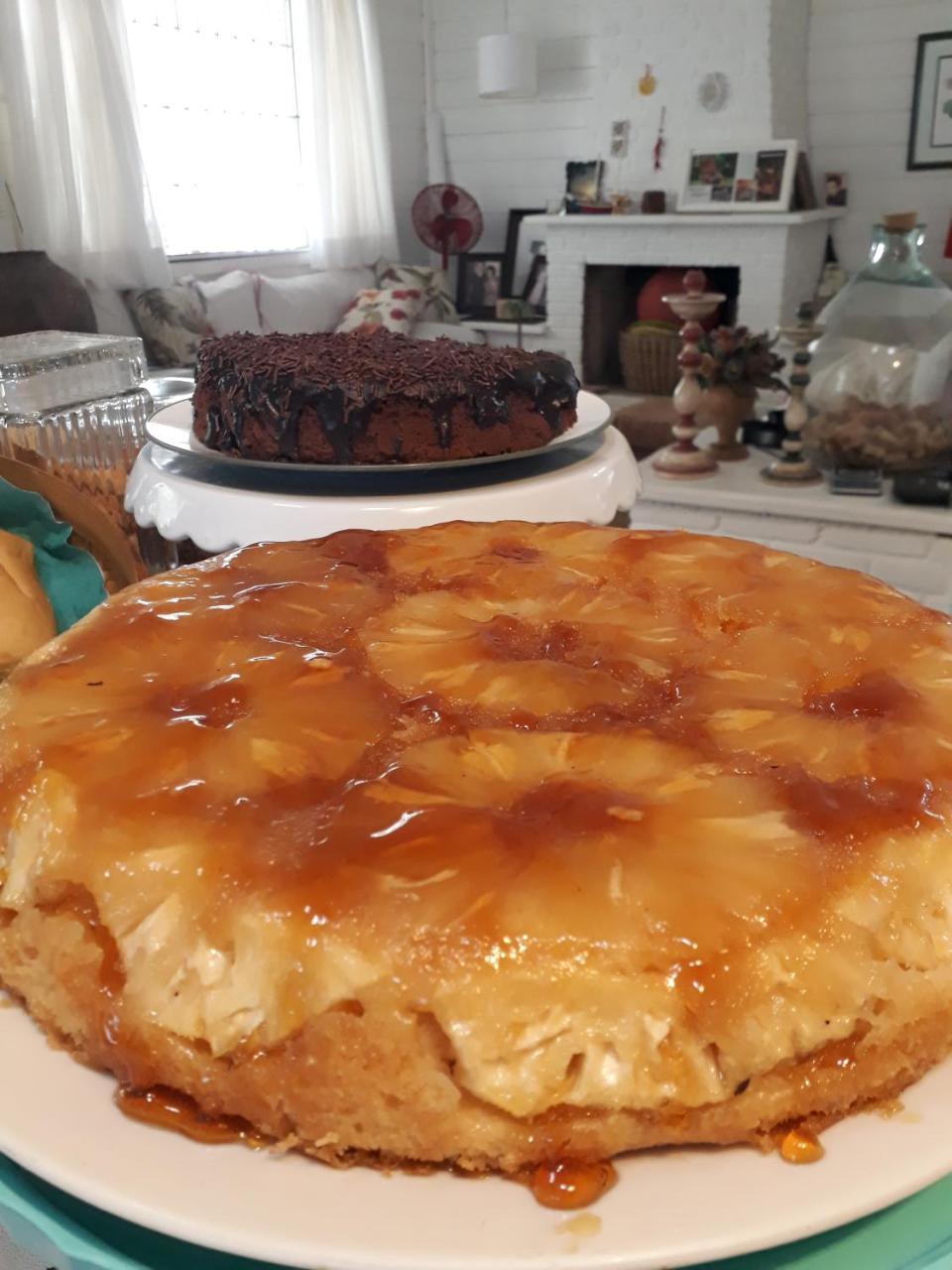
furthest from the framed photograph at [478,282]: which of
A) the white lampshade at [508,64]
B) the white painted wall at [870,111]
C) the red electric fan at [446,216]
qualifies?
the white painted wall at [870,111]

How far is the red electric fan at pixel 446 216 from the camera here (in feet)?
19.4

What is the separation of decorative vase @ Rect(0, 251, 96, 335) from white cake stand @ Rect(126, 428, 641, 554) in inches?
117

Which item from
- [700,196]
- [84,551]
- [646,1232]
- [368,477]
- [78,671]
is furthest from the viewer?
[700,196]

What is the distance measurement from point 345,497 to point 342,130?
5.13m

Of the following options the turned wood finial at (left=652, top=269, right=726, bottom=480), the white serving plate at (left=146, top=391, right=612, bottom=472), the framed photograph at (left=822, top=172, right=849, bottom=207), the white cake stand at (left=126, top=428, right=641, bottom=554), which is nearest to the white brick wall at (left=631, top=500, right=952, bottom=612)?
the turned wood finial at (left=652, top=269, right=726, bottom=480)

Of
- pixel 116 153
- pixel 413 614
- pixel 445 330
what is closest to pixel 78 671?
pixel 413 614

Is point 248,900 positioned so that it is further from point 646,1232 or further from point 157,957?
point 646,1232

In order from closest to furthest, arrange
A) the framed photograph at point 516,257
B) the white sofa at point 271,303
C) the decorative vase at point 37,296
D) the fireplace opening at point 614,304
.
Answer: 1. the decorative vase at point 37,296
2. the white sofa at point 271,303
3. the fireplace opening at point 614,304
4. the framed photograph at point 516,257

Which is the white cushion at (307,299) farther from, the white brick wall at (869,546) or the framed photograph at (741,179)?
the white brick wall at (869,546)

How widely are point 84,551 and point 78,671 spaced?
0.97ft

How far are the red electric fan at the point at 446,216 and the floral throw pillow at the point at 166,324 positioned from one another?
1.94 metres

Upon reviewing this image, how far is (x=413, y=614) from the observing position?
0.78 metres

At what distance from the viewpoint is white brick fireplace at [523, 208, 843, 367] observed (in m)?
5.00

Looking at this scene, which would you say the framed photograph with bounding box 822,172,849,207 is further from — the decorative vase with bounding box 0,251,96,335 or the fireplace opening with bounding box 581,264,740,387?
the decorative vase with bounding box 0,251,96,335
